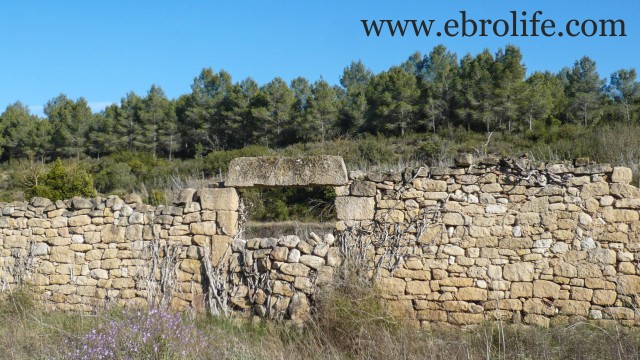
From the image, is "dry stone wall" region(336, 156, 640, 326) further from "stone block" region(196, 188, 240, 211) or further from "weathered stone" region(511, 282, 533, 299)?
"stone block" region(196, 188, 240, 211)

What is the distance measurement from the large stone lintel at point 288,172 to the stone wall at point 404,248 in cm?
2

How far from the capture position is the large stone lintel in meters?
6.68

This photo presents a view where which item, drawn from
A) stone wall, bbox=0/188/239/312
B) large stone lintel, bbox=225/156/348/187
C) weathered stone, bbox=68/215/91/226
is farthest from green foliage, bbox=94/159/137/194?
large stone lintel, bbox=225/156/348/187

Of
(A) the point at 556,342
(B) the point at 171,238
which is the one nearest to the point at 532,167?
(A) the point at 556,342

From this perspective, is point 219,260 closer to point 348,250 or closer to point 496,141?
point 348,250

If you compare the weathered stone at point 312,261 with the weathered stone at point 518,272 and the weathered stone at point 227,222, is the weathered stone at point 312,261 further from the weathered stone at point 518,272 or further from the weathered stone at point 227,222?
the weathered stone at point 518,272

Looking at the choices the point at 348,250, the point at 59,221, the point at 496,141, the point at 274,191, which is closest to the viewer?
the point at 348,250

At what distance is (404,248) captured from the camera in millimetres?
6438

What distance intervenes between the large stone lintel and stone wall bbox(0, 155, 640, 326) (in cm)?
2

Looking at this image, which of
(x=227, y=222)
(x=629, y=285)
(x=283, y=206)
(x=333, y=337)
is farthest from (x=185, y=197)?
(x=283, y=206)

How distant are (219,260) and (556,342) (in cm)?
389

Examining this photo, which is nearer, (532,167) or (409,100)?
(532,167)

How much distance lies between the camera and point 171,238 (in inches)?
281

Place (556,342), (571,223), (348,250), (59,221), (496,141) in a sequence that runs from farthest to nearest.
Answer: (496,141) < (59,221) < (348,250) < (571,223) < (556,342)
